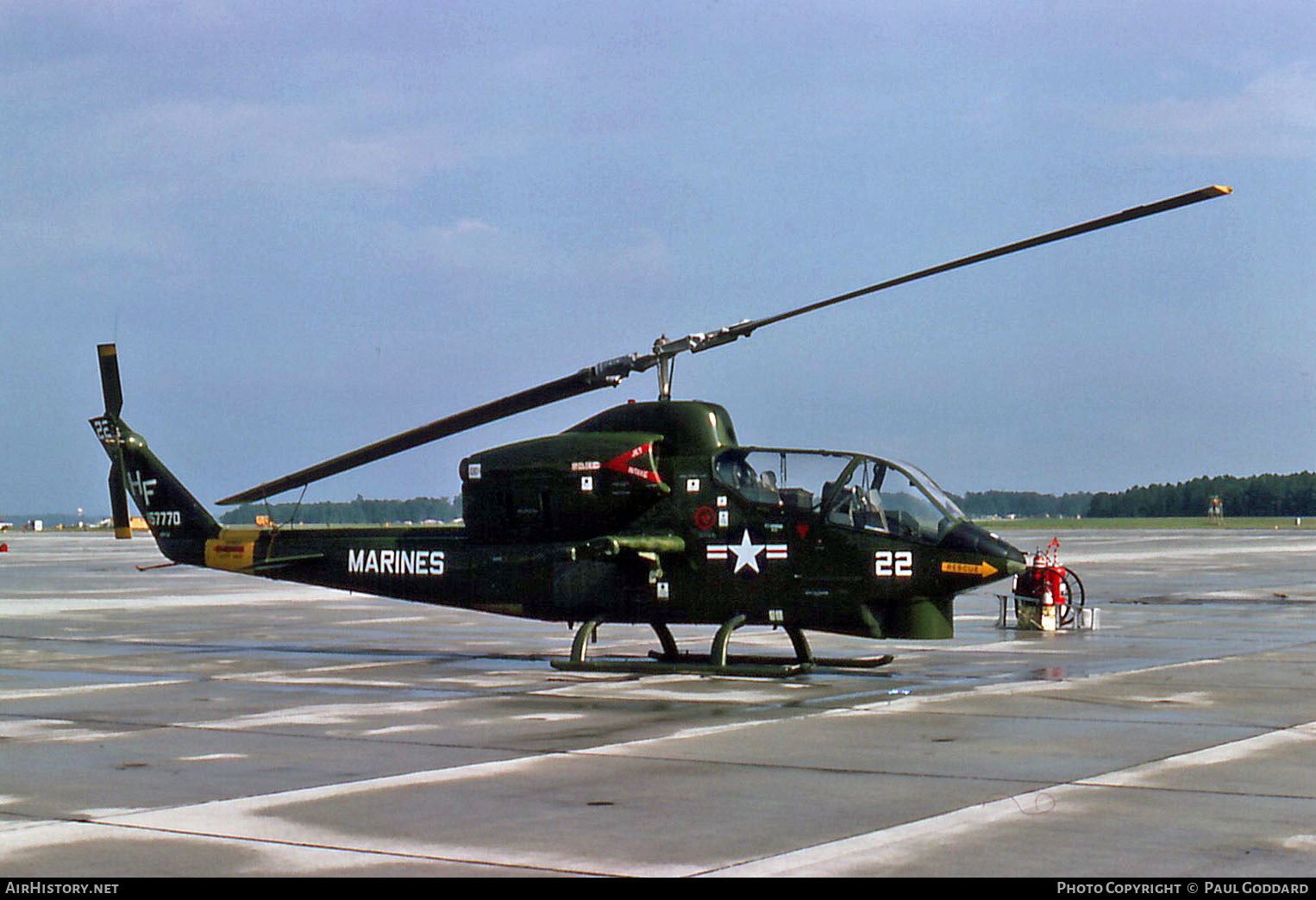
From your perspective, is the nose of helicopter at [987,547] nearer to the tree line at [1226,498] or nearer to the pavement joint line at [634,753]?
the pavement joint line at [634,753]

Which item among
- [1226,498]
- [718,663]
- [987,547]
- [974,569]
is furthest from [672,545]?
[1226,498]

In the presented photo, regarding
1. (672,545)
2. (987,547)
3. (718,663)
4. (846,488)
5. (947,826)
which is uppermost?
(846,488)

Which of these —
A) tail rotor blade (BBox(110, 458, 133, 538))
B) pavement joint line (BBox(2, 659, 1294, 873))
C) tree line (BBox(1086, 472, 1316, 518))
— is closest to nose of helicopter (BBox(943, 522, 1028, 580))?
pavement joint line (BBox(2, 659, 1294, 873))

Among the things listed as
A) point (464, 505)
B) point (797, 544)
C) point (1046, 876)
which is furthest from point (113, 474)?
point (1046, 876)

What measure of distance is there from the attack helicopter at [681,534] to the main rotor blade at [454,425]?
21 millimetres

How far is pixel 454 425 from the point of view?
17125mm

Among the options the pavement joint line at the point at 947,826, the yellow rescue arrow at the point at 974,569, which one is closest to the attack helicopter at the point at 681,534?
the yellow rescue arrow at the point at 974,569

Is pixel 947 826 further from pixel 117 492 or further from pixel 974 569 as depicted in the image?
pixel 117 492

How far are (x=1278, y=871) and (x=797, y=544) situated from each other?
368 inches

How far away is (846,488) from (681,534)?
1.91 metres

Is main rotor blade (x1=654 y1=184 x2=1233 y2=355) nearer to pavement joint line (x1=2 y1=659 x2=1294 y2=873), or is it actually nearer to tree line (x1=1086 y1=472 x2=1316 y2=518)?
pavement joint line (x1=2 y1=659 x2=1294 y2=873)

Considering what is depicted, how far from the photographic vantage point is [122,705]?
1453 centimetres

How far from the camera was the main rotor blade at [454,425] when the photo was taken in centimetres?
1656

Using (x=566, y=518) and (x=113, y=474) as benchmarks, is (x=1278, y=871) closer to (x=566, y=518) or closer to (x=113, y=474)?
(x=566, y=518)
